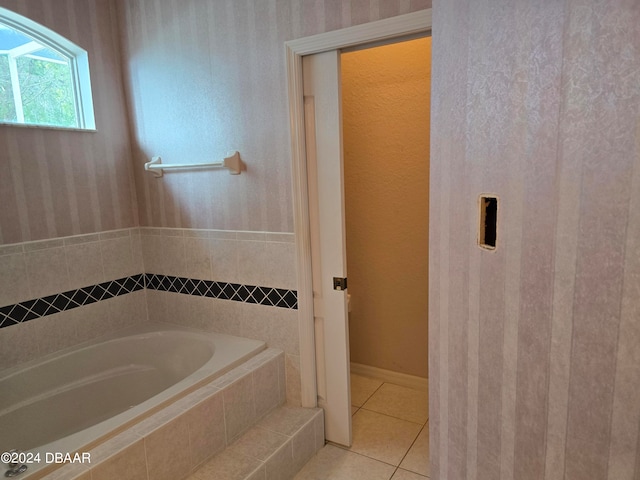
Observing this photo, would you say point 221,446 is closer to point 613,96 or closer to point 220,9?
point 613,96

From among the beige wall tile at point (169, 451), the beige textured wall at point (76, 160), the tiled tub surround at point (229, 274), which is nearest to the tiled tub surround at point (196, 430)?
the beige wall tile at point (169, 451)

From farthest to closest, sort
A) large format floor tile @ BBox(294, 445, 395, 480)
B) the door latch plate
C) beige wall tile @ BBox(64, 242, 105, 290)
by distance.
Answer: beige wall tile @ BBox(64, 242, 105, 290) → the door latch plate → large format floor tile @ BBox(294, 445, 395, 480)

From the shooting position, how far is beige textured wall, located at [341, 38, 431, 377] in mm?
2418

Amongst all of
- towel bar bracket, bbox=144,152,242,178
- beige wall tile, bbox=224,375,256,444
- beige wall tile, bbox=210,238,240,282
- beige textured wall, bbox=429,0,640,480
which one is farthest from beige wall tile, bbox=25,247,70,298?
beige textured wall, bbox=429,0,640,480

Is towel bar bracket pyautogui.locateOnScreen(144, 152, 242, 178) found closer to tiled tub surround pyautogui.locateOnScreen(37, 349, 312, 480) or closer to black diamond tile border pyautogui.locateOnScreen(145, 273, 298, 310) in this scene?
black diamond tile border pyautogui.locateOnScreen(145, 273, 298, 310)

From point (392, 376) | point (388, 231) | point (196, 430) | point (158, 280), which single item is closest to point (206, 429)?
point (196, 430)

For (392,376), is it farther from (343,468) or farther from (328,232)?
(328,232)

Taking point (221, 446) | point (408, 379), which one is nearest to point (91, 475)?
point (221, 446)

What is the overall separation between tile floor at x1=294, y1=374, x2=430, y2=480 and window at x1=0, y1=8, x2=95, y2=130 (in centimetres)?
229

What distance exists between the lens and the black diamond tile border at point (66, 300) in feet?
6.45

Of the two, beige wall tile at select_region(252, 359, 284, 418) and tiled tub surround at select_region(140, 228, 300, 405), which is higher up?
tiled tub surround at select_region(140, 228, 300, 405)

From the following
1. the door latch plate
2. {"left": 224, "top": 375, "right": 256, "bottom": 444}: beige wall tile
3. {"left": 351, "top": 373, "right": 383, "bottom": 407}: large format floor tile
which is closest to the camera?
{"left": 224, "top": 375, "right": 256, "bottom": 444}: beige wall tile

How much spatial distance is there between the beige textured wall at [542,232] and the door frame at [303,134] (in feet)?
2.65

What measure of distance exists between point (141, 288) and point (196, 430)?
126cm
